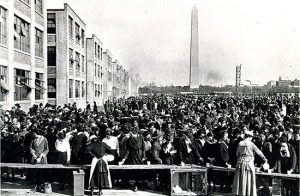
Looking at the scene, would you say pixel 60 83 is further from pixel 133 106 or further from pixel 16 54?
Answer: pixel 16 54

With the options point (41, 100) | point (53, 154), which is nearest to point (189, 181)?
point (53, 154)

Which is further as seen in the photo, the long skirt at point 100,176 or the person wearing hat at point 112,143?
the person wearing hat at point 112,143

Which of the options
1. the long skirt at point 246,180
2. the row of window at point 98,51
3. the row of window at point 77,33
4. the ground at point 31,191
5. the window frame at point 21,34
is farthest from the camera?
the row of window at point 98,51

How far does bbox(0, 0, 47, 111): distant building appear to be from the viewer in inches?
889

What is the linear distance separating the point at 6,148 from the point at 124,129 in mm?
3862

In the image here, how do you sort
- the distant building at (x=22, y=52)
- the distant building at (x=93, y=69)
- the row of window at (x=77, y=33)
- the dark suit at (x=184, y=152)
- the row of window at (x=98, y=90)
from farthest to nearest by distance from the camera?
1. the row of window at (x=98, y=90)
2. the distant building at (x=93, y=69)
3. the row of window at (x=77, y=33)
4. the distant building at (x=22, y=52)
5. the dark suit at (x=184, y=152)

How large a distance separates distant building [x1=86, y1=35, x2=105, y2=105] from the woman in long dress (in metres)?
41.3

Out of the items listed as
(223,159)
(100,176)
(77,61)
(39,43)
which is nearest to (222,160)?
(223,159)

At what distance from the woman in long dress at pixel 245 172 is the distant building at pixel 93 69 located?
41283 millimetres

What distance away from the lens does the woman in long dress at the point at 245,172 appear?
371 inches

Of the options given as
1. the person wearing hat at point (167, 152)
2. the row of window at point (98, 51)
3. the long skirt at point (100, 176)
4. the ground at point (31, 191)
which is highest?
the row of window at point (98, 51)

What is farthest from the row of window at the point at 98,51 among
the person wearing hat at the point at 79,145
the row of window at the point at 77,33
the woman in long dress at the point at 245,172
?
the woman in long dress at the point at 245,172

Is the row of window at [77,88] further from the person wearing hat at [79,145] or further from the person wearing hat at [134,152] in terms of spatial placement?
the person wearing hat at [134,152]

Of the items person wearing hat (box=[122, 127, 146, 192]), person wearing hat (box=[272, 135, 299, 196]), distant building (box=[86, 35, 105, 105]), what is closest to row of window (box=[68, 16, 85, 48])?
distant building (box=[86, 35, 105, 105])
